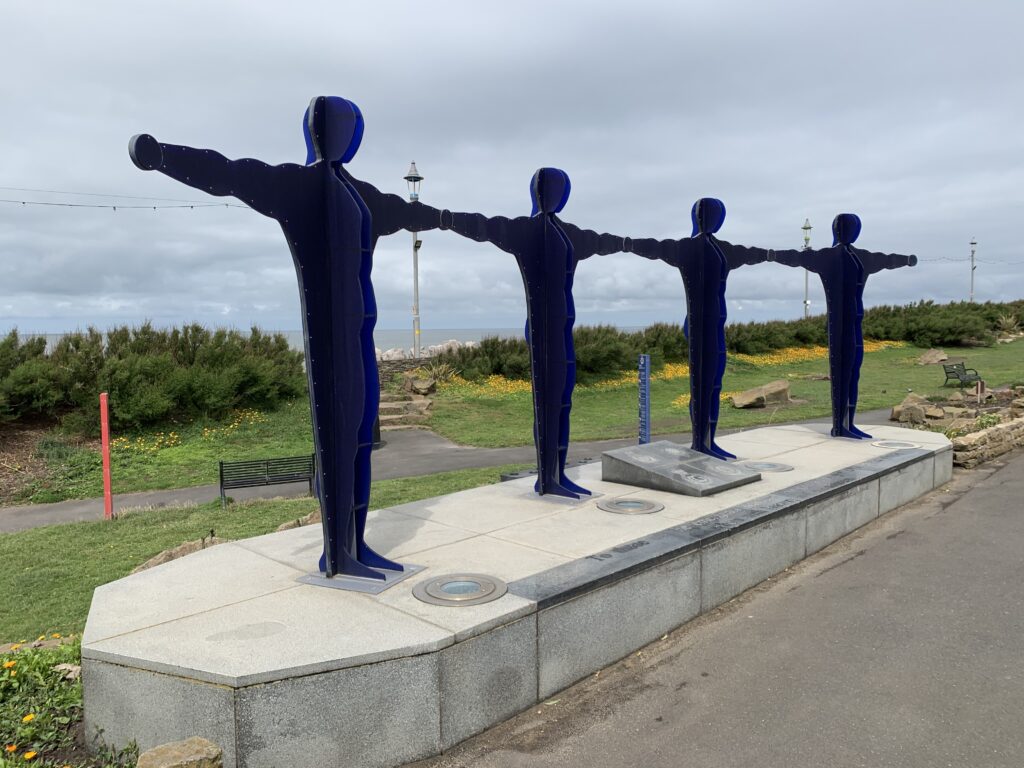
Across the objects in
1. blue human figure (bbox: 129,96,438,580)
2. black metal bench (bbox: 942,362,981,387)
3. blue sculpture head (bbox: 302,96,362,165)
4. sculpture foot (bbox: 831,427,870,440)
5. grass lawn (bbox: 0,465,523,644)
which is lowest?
grass lawn (bbox: 0,465,523,644)

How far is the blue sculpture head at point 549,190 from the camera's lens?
21.0 ft

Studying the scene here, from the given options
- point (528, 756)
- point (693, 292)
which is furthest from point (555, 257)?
point (528, 756)

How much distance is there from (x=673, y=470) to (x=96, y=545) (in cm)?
627

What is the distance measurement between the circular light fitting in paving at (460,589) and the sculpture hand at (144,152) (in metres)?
2.57

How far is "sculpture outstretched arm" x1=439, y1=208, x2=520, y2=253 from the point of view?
568cm

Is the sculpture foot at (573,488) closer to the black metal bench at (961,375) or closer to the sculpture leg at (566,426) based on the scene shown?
the sculpture leg at (566,426)

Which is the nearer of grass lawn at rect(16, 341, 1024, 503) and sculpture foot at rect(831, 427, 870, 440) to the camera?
sculpture foot at rect(831, 427, 870, 440)

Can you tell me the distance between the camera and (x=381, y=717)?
131 inches

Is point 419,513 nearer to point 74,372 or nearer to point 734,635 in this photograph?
point 734,635

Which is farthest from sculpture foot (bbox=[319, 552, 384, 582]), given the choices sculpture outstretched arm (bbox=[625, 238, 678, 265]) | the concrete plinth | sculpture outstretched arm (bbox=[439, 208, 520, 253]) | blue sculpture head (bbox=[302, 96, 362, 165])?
sculpture outstretched arm (bbox=[625, 238, 678, 265])

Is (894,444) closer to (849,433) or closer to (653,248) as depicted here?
(849,433)

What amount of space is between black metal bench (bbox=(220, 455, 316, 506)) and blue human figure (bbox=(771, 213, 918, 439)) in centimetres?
720

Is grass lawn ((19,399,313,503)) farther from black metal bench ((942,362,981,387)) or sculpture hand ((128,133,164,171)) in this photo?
black metal bench ((942,362,981,387))

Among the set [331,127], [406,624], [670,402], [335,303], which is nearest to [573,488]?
[335,303]
